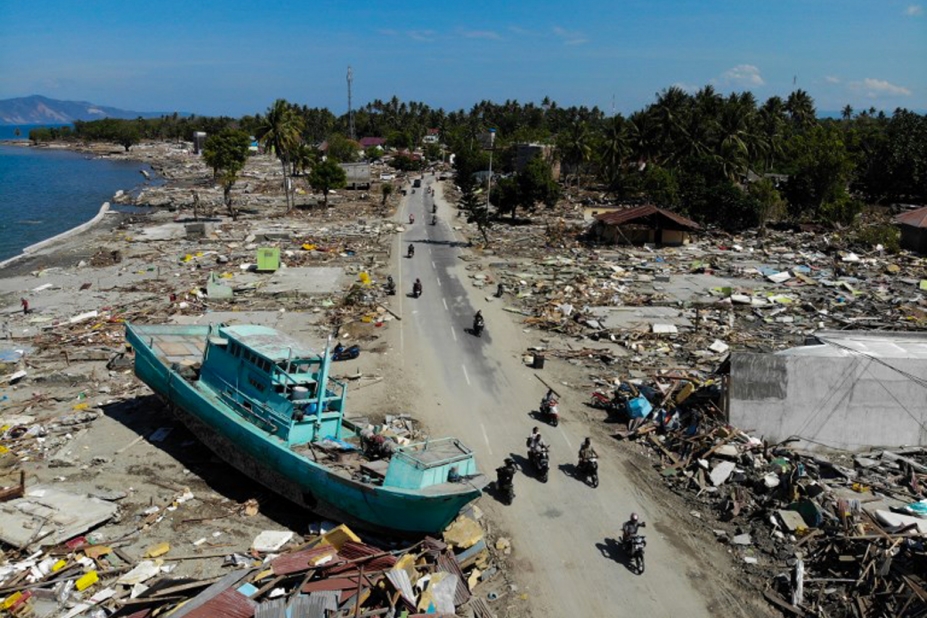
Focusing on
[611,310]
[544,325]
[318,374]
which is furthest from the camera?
[611,310]

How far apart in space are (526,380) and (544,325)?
17.5ft

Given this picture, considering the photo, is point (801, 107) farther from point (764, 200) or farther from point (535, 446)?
point (535, 446)

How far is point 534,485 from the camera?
536 inches

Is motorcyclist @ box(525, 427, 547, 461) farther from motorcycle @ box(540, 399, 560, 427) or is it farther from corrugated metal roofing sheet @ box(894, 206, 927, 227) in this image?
corrugated metal roofing sheet @ box(894, 206, 927, 227)

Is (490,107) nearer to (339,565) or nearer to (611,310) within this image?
(611,310)

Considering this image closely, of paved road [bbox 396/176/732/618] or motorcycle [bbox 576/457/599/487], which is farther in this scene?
motorcycle [bbox 576/457/599/487]

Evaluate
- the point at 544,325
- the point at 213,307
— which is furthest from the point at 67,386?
the point at 544,325

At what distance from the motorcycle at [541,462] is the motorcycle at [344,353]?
862 cm

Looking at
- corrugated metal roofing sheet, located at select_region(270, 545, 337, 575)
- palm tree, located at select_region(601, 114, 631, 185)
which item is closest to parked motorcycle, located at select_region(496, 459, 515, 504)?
corrugated metal roofing sheet, located at select_region(270, 545, 337, 575)

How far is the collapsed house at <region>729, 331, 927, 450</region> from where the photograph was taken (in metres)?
15.3

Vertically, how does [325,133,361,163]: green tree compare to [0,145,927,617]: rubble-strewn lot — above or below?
above

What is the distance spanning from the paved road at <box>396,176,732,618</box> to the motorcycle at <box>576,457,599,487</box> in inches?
7.5

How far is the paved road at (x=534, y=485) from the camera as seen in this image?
1055cm

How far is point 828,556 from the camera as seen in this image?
11164mm
